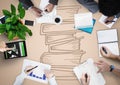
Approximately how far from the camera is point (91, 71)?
167 centimetres

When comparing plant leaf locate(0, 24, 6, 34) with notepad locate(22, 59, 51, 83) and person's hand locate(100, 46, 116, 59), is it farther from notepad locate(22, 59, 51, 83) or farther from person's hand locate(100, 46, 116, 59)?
person's hand locate(100, 46, 116, 59)

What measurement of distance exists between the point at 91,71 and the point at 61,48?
0.25m

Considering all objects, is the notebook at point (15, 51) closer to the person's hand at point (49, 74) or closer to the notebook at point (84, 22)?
the person's hand at point (49, 74)

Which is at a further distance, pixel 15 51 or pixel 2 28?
pixel 15 51

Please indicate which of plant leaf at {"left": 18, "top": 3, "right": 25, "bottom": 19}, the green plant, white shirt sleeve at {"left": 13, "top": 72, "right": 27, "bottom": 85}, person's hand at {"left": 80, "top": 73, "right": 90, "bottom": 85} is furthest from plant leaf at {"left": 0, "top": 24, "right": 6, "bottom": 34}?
person's hand at {"left": 80, "top": 73, "right": 90, "bottom": 85}

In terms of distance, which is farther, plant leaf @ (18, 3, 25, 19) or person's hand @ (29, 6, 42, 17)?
person's hand @ (29, 6, 42, 17)

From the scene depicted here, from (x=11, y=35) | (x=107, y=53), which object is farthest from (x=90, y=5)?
(x=11, y=35)

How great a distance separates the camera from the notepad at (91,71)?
1.67 meters

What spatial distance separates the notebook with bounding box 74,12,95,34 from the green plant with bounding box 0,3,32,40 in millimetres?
340

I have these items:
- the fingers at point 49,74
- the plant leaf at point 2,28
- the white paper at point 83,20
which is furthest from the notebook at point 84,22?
the plant leaf at point 2,28

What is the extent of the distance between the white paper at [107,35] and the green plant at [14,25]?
48 cm

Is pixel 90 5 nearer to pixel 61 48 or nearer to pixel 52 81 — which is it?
pixel 61 48

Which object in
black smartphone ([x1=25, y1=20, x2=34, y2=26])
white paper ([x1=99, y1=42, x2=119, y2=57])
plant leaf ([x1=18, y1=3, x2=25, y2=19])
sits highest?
plant leaf ([x1=18, y1=3, x2=25, y2=19])

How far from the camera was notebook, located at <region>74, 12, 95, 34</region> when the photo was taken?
66.0 inches
